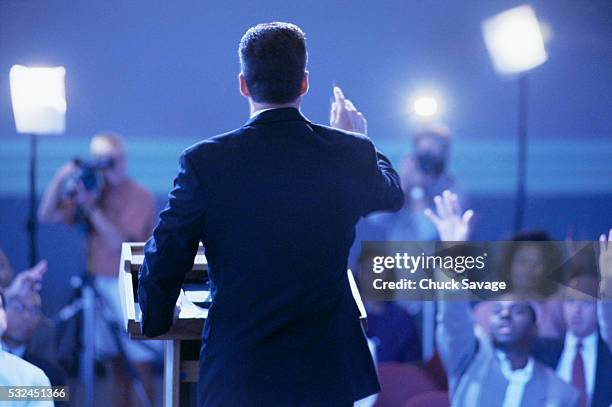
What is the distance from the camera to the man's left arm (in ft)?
6.17

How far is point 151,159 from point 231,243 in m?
1.99

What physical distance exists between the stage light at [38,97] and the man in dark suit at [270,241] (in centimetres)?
196

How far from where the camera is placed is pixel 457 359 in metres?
3.82

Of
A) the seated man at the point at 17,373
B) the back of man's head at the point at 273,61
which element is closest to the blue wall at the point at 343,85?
the seated man at the point at 17,373

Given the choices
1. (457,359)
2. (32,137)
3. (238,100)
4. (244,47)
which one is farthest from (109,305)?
(244,47)

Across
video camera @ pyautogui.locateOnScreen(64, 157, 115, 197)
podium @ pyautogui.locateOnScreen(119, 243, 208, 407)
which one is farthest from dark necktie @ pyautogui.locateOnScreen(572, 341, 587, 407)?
video camera @ pyautogui.locateOnScreen(64, 157, 115, 197)

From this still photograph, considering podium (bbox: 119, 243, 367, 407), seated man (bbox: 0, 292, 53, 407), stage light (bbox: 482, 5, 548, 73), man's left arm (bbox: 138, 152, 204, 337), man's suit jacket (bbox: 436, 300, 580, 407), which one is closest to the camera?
man's left arm (bbox: 138, 152, 204, 337)

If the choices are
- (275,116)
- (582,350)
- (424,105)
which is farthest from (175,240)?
(582,350)

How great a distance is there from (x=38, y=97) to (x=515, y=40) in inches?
75.7

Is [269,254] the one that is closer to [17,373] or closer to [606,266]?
[17,373]

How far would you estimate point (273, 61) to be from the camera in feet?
6.40

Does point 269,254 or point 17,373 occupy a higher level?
point 269,254

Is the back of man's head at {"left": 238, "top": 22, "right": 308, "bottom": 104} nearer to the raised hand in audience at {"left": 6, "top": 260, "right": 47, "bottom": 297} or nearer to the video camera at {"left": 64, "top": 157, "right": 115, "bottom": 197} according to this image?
the video camera at {"left": 64, "top": 157, "right": 115, "bottom": 197}

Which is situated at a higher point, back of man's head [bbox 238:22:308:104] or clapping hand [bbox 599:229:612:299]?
back of man's head [bbox 238:22:308:104]
